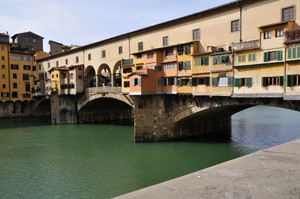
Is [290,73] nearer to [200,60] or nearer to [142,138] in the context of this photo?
[200,60]

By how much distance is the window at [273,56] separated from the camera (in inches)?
754

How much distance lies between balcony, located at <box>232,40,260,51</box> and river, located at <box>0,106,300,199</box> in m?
9.61

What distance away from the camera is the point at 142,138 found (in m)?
28.6

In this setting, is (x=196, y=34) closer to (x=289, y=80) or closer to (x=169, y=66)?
(x=169, y=66)

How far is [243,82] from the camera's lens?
21922mm

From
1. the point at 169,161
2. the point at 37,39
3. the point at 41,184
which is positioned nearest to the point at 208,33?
the point at 169,161

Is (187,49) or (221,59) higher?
(187,49)

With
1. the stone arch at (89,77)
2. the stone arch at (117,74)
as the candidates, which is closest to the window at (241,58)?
the stone arch at (117,74)

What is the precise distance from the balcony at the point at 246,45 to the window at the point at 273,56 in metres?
1.05

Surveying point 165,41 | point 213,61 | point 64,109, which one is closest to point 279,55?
point 213,61

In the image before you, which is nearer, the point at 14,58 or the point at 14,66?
the point at 14,58

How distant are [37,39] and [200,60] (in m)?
63.3

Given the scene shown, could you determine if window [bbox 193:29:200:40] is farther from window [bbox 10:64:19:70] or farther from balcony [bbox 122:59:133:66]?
window [bbox 10:64:19:70]

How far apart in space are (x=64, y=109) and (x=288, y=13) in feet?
131
